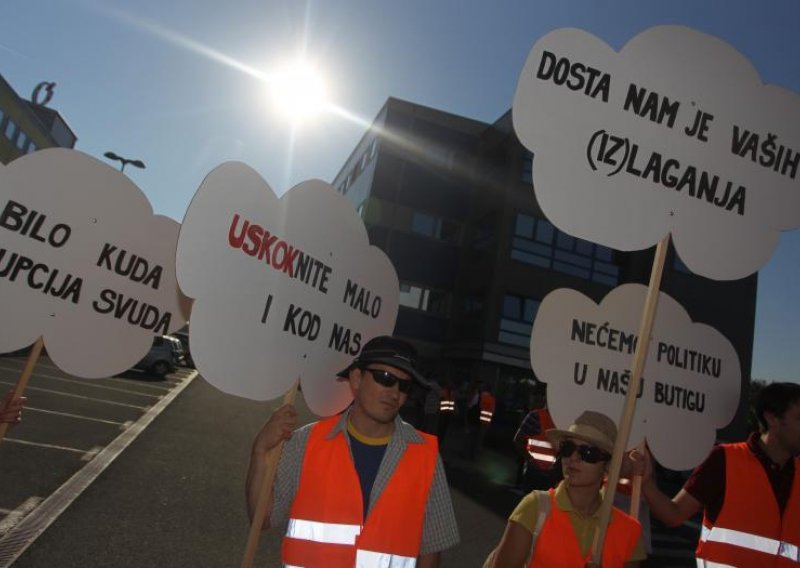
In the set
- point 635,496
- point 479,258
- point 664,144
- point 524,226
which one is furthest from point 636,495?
point 479,258

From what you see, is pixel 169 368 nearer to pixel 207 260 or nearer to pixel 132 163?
pixel 132 163

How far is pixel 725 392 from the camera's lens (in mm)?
3359

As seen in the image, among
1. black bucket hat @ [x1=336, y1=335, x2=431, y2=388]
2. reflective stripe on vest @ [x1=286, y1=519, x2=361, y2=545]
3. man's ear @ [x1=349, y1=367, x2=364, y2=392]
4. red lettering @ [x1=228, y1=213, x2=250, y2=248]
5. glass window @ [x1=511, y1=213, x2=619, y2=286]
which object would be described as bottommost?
reflective stripe on vest @ [x1=286, y1=519, x2=361, y2=545]

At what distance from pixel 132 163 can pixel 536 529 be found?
1084 inches

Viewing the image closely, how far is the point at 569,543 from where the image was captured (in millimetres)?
2227

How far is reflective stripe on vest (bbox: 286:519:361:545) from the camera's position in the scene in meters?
2.20

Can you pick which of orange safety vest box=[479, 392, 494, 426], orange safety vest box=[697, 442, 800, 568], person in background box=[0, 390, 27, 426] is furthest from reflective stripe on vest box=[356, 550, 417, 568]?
orange safety vest box=[479, 392, 494, 426]

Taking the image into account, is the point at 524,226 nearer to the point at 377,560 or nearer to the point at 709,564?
the point at 709,564

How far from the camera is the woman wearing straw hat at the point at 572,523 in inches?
87.5

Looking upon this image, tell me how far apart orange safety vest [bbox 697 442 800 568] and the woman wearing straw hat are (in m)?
0.66

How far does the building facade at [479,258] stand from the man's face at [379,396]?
1906 cm

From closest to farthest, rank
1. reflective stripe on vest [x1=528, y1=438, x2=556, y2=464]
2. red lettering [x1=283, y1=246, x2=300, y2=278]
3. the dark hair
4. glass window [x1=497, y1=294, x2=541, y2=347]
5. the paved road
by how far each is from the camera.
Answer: red lettering [x1=283, y1=246, x2=300, y2=278] → the dark hair → the paved road → reflective stripe on vest [x1=528, y1=438, x2=556, y2=464] → glass window [x1=497, y1=294, x2=541, y2=347]

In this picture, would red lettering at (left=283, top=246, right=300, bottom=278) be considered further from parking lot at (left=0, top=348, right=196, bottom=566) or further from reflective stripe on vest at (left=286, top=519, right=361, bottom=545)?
parking lot at (left=0, top=348, right=196, bottom=566)

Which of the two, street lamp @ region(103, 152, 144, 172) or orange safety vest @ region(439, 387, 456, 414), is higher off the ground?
street lamp @ region(103, 152, 144, 172)
